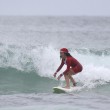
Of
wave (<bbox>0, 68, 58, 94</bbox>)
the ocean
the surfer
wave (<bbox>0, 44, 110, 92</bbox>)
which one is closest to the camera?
the ocean

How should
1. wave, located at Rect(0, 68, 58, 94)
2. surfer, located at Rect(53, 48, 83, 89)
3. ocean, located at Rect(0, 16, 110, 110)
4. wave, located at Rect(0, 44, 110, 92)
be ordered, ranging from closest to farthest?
ocean, located at Rect(0, 16, 110, 110)
surfer, located at Rect(53, 48, 83, 89)
wave, located at Rect(0, 68, 58, 94)
wave, located at Rect(0, 44, 110, 92)

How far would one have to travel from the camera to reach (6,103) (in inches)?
484

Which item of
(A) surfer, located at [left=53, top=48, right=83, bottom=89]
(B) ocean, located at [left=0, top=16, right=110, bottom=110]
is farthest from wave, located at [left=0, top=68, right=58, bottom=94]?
(A) surfer, located at [left=53, top=48, right=83, bottom=89]

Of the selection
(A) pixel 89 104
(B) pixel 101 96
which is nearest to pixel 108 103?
(A) pixel 89 104

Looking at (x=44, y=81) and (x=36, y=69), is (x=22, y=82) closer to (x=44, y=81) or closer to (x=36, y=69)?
(x=44, y=81)

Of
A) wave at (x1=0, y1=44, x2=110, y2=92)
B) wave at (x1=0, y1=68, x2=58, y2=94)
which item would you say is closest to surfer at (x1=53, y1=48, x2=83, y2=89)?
wave at (x1=0, y1=44, x2=110, y2=92)

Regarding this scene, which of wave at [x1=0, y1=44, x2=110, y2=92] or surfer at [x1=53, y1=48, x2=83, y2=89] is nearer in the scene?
surfer at [x1=53, y1=48, x2=83, y2=89]

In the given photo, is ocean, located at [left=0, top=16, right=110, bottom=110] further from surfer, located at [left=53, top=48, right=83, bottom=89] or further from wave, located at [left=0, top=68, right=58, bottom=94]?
surfer, located at [left=53, top=48, right=83, bottom=89]

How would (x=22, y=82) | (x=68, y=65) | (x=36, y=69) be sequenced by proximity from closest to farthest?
(x=68, y=65), (x=22, y=82), (x=36, y=69)

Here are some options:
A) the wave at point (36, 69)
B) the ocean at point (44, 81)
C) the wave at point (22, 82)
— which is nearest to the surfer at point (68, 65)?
the ocean at point (44, 81)

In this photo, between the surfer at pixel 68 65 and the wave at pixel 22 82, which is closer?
the surfer at pixel 68 65

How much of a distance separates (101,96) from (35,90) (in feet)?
9.75

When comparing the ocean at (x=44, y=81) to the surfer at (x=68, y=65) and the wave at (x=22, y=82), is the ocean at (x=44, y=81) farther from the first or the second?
the surfer at (x=68, y=65)

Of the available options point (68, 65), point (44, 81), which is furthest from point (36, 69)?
point (68, 65)
